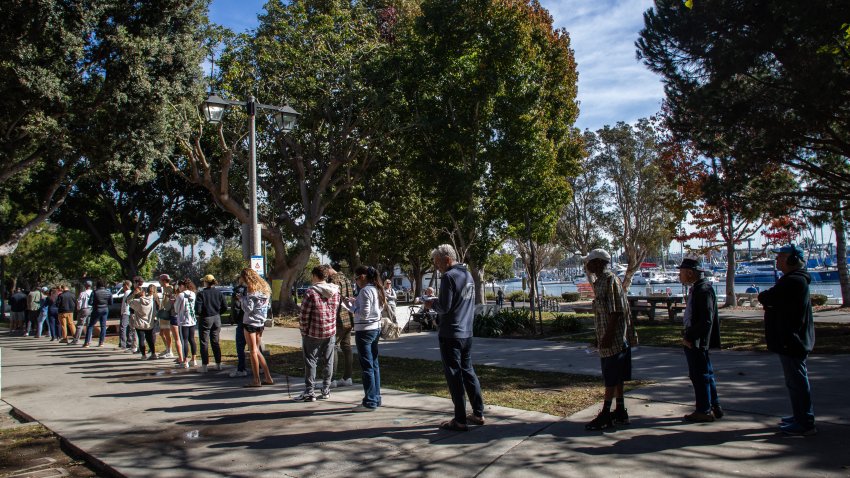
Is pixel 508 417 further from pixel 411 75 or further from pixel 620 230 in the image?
pixel 620 230

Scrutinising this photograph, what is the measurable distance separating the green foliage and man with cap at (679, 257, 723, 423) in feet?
29.8

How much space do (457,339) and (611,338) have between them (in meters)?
1.45

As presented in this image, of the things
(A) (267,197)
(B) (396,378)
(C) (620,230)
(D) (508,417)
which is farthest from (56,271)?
(D) (508,417)

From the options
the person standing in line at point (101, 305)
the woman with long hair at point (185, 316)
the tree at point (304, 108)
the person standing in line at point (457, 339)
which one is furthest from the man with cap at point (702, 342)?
the tree at point (304, 108)

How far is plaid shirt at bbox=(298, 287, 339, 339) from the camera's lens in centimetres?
739

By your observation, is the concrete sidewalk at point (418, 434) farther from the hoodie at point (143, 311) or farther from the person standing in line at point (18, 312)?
the person standing in line at point (18, 312)

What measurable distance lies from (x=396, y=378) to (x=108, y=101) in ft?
36.5

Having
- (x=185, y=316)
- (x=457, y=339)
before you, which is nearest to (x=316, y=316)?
(x=457, y=339)

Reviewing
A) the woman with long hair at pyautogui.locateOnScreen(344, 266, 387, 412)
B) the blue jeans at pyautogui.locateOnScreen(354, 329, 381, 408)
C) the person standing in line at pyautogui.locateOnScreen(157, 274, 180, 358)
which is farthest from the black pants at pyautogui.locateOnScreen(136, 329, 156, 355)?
the blue jeans at pyautogui.locateOnScreen(354, 329, 381, 408)

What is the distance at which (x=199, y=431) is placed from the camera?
6.29 meters

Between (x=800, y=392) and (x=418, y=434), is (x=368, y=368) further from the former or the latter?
(x=800, y=392)

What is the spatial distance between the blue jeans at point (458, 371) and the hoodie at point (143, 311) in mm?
8682

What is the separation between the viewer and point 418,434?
577 cm

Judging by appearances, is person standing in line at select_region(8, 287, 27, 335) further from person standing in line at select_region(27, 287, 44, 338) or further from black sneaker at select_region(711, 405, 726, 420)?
black sneaker at select_region(711, 405, 726, 420)
